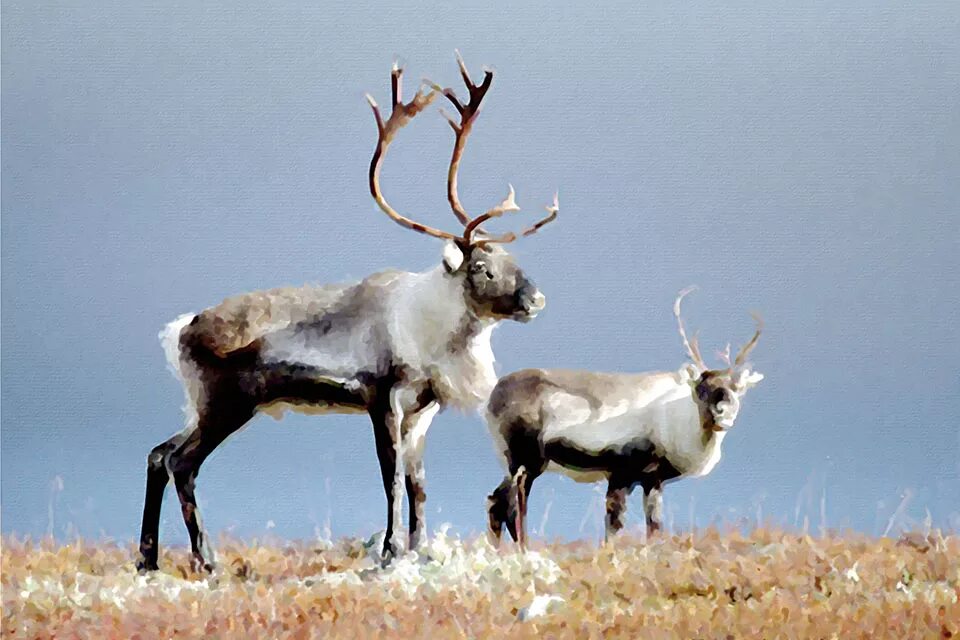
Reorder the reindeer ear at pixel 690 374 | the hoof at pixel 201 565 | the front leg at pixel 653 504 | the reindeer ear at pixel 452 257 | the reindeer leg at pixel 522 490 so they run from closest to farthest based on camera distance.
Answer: the hoof at pixel 201 565, the reindeer ear at pixel 452 257, the reindeer leg at pixel 522 490, the front leg at pixel 653 504, the reindeer ear at pixel 690 374

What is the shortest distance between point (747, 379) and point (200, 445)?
2879mm

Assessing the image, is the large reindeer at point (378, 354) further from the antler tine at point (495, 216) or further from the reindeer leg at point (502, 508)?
the reindeer leg at point (502, 508)

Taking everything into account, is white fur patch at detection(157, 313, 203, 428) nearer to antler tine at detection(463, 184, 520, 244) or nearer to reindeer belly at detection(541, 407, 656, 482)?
antler tine at detection(463, 184, 520, 244)

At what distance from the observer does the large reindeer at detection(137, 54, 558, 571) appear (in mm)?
6129

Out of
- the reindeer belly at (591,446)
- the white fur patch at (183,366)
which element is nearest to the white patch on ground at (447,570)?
the white fur patch at (183,366)

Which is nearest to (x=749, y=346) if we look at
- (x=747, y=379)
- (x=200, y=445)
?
(x=747, y=379)

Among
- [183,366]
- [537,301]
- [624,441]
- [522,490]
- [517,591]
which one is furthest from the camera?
[624,441]

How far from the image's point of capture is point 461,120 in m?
6.32

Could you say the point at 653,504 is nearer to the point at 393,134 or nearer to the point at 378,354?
the point at 378,354

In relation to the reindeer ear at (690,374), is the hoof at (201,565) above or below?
below

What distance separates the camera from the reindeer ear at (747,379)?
23.8 feet

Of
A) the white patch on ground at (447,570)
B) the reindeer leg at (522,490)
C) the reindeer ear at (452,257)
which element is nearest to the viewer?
the white patch on ground at (447,570)

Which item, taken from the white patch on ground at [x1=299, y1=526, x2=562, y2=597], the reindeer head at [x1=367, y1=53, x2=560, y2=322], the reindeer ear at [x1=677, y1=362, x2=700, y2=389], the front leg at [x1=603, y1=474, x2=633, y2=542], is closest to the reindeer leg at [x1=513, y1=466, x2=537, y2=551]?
the front leg at [x1=603, y1=474, x2=633, y2=542]

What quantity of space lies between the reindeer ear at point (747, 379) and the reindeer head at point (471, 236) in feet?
5.51
